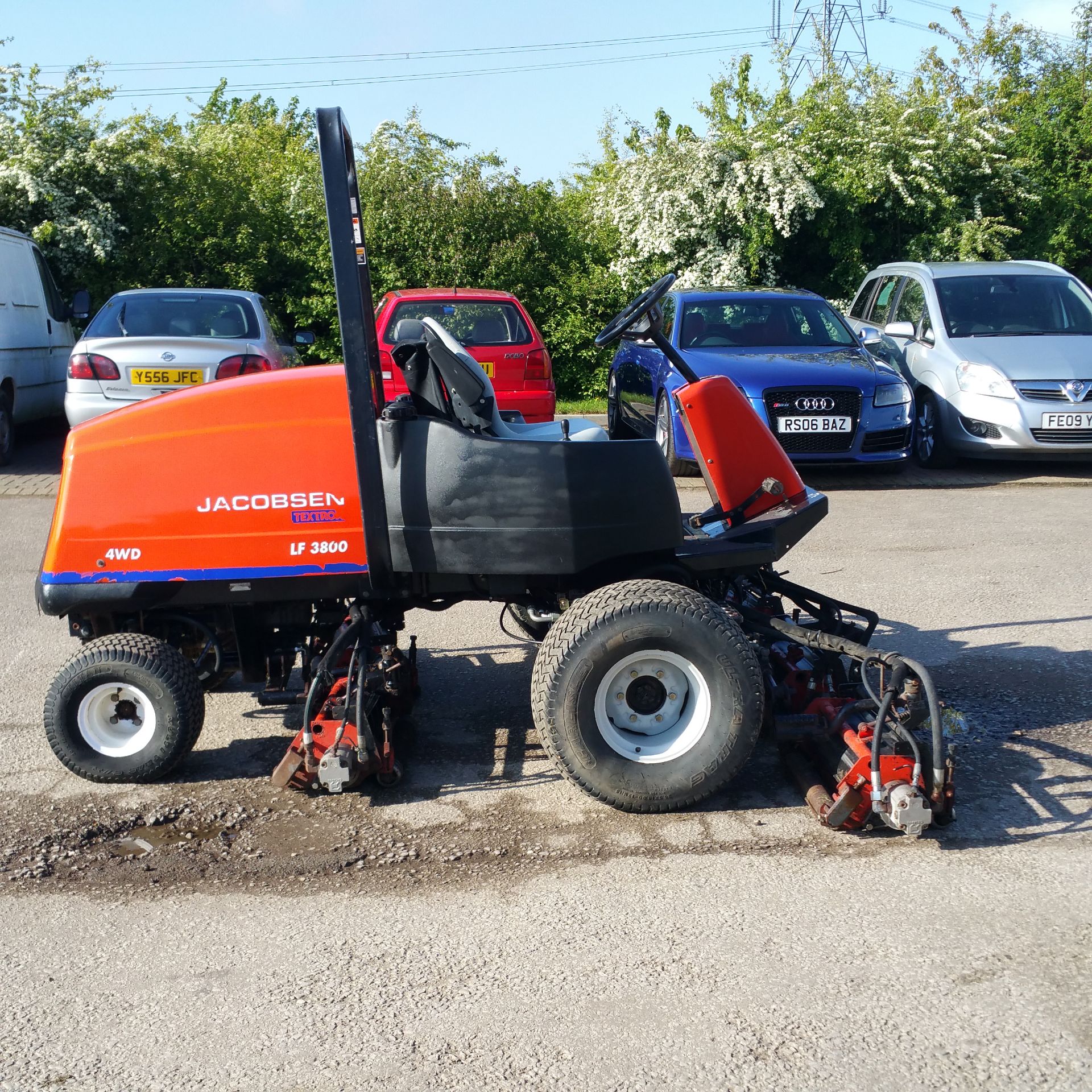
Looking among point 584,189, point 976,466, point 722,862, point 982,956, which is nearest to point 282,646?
point 722,862

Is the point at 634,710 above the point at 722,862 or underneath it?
above

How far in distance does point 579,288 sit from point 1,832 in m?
13.3

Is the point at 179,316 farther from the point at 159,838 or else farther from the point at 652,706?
the point at 652,706

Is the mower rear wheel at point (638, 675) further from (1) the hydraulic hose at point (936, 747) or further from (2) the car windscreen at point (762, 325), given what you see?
(2) the car windscreen at point (762, 325)

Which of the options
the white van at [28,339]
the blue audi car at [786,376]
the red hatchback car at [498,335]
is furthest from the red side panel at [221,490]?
the white van at [28,339]

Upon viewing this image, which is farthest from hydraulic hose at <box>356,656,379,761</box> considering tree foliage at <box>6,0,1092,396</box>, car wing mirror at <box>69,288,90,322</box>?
tree foliage at <box>6,0,1092,396</box>

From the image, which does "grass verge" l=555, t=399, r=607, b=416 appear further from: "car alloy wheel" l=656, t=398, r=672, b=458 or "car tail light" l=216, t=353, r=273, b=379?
"car tail light" l=216, t=353, r=273, b=379

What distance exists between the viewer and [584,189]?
20.7 m

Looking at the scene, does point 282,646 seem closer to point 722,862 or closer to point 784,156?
point 722,862

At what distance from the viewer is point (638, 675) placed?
4008 mm

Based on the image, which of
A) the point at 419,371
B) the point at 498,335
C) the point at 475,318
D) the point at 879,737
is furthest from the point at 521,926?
the point at 475,318

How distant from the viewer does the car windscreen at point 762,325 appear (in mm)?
10586

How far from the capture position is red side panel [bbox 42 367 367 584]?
13.0ft

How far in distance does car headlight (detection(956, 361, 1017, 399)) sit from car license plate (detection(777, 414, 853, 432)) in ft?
4.74
